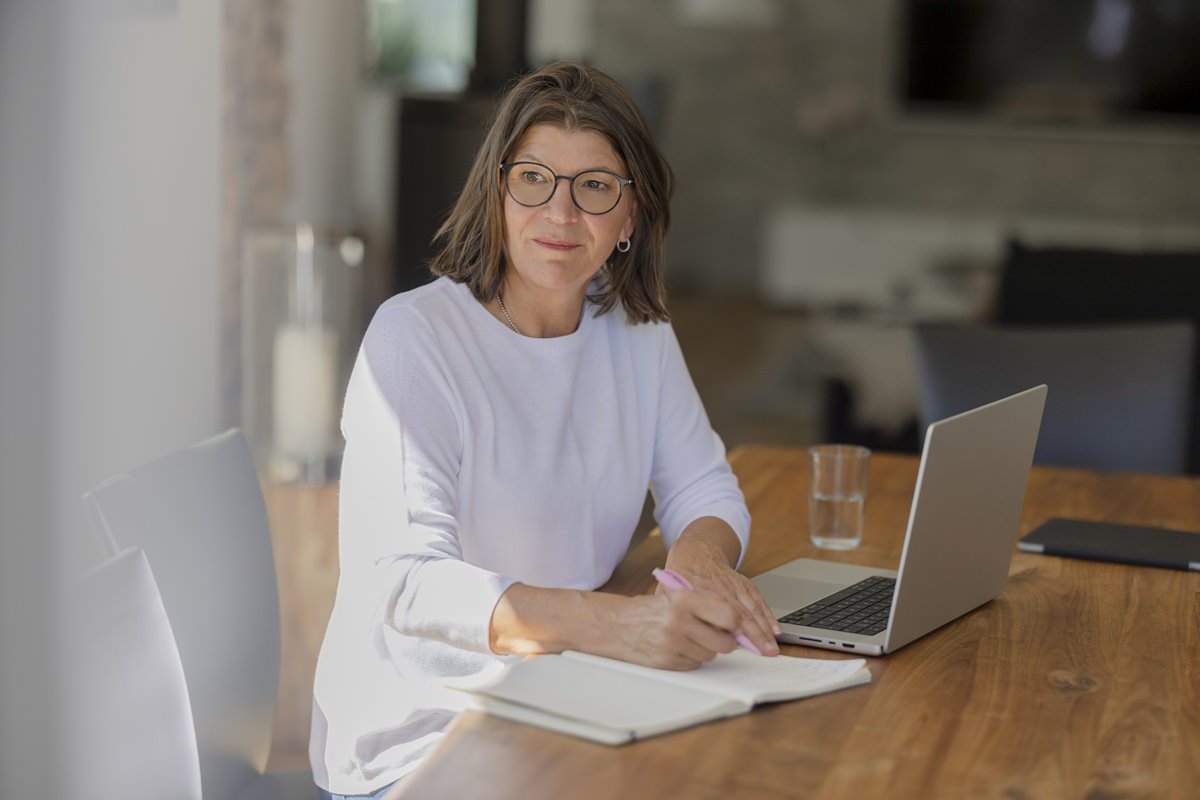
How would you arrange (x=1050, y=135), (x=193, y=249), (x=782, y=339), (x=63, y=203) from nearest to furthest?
(x=63, y=203)
(x=193, y=249)
(x=782, y=339)
(x=1050, y=135)

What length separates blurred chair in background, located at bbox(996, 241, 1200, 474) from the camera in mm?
3484

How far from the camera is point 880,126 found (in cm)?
795

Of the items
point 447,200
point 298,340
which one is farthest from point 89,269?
point 447,200

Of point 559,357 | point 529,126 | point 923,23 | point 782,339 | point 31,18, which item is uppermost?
point 923,23

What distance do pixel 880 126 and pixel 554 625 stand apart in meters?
7.06

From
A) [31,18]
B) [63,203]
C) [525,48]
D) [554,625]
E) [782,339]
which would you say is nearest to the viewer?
[554,625]

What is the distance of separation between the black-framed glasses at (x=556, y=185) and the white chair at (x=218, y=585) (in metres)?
0.44

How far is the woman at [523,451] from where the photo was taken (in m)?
1.39

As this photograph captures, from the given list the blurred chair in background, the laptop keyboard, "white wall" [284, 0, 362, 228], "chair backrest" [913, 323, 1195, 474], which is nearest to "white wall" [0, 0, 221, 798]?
the laptop keyboard

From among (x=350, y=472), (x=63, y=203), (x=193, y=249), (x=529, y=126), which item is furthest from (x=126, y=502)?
(x=193, y=249)

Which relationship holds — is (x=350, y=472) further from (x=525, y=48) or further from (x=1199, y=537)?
(x=525, y=48)

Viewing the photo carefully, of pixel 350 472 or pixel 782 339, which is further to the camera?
pixel 782 339

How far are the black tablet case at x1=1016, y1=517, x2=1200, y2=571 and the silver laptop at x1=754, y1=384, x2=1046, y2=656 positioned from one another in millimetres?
246

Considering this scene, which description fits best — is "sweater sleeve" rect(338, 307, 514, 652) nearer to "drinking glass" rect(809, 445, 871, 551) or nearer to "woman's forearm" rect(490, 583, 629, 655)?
"woman's forearm" rect(490, 583, 629, 655)
